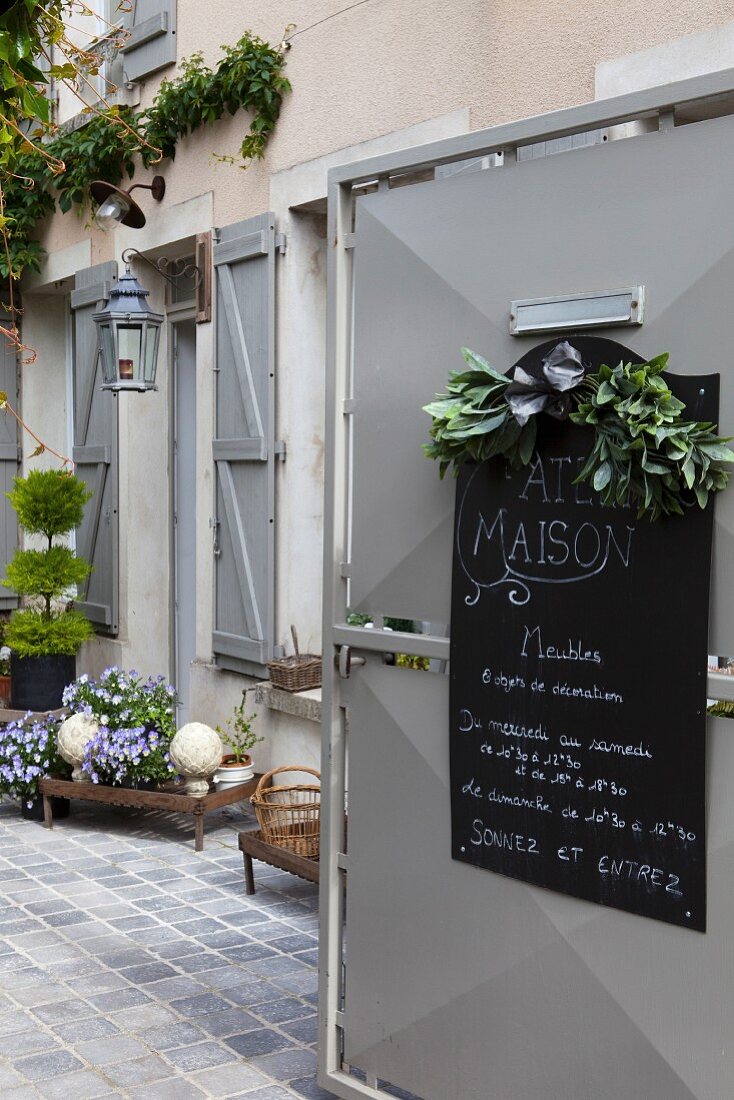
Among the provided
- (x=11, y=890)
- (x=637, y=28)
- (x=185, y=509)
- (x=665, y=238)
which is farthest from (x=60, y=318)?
(x=665, y=238)

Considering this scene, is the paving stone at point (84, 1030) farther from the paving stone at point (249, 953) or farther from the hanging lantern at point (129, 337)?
the hanging lantern at point (129, 337)

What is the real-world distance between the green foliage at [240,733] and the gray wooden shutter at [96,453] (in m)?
1.70

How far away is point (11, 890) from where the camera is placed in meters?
5.46

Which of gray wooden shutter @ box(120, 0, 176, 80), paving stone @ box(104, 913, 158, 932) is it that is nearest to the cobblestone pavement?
paving stone @ box(104, 913, 158, 932)

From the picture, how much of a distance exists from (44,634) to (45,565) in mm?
417

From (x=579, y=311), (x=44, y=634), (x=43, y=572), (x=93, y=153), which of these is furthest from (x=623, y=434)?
(x=93, y=153)

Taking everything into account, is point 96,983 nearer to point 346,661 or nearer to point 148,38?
point 346,661

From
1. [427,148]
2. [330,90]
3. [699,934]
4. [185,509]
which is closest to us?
[699,934]

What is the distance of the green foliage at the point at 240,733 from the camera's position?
628 centimetres

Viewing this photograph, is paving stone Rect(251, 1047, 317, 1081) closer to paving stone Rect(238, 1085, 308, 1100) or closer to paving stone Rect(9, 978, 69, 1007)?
paving stone Rect(238, 1085, 308, 1100)

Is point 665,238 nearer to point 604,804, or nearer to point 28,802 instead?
point 604,804

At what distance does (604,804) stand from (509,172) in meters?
1.42

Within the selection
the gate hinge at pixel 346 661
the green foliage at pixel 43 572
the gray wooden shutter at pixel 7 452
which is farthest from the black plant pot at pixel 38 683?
the gate hinge at pixel 346 661

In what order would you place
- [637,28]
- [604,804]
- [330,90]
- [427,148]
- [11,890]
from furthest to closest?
[330,90] → [11,890] → [637,28] → [427,148] → [604,804]
